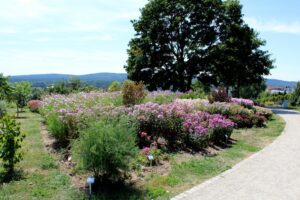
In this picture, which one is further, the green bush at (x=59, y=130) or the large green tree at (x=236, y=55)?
the large green tree at (x=236, y=55)

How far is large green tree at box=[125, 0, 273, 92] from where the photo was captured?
2728 centimetres

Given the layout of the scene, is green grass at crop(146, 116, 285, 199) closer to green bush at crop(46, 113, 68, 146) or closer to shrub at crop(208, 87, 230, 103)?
green bush at crop(46, 113, 68, 146)

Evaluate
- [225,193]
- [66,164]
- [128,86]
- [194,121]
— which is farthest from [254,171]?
[128,86]

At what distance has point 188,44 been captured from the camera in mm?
28219

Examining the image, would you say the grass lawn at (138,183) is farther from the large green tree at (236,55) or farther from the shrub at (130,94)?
the large green tree at (236,55)

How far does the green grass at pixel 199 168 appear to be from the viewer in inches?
233

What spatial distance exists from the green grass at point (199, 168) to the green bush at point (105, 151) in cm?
69

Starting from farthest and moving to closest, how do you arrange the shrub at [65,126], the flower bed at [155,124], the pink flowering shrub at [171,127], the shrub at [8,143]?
the pink flowering shrub at [171,127], the flower bed at [155,124], the shrub at [65,126], the shrub at [8,143]

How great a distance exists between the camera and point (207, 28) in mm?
27938

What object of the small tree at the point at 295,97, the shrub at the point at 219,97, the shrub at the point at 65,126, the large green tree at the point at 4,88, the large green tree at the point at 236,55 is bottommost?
the small tree at the point at 295,97

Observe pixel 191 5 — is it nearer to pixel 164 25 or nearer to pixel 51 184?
pixel 164 25

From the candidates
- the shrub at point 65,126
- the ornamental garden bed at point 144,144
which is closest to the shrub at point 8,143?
the ornamental garden bed at point 144,144

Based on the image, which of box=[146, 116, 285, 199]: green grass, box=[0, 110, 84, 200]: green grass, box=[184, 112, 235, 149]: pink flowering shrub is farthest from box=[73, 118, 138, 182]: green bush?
box=[184, 112, 235, 149]: pink flowering shrub

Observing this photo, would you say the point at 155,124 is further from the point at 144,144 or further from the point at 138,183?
the point at 138,183
